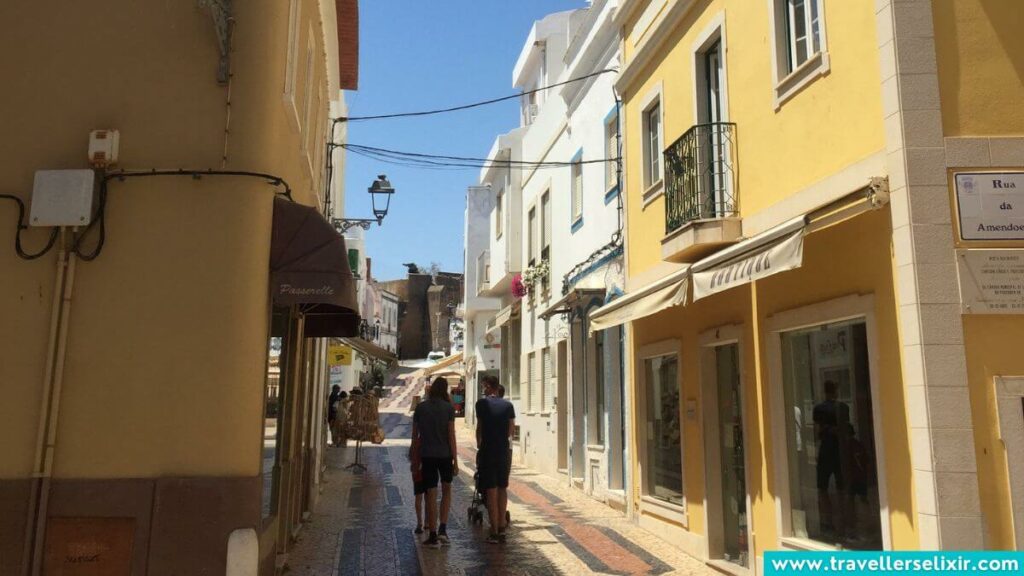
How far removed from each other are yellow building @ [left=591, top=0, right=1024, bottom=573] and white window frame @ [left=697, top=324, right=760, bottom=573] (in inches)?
1.0

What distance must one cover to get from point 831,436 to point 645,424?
464 cm

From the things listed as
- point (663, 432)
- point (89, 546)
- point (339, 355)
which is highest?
point (339, 355)

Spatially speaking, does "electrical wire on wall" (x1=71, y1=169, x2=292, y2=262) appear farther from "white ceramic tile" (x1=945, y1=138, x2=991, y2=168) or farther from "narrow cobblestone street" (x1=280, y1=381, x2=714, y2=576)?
"white ceramic tile" (x1=945, y1=138, x2=991, y2=168)

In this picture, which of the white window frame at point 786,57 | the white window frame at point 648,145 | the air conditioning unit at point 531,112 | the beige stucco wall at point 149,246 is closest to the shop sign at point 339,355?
the air conditioning unit at point 531,112

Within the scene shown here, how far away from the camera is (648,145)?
1119 centimetres

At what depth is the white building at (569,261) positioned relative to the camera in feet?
43.1

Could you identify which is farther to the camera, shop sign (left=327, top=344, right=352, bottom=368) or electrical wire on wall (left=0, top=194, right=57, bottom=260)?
shop sign (left=327, top=344, right=352, bottom=368)

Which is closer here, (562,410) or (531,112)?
Result: (562,410)

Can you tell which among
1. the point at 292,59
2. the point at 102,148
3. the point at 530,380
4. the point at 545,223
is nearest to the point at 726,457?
the point at 292,59

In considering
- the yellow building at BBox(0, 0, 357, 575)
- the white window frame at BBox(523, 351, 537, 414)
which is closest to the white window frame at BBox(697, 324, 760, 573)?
the yellow building at BBox(0, 0, 357, 575)

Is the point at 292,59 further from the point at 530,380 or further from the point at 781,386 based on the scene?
the point at 530,380

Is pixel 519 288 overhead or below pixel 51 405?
overhead

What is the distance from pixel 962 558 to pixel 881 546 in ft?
4.83

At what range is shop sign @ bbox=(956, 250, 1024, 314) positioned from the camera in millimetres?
5285
